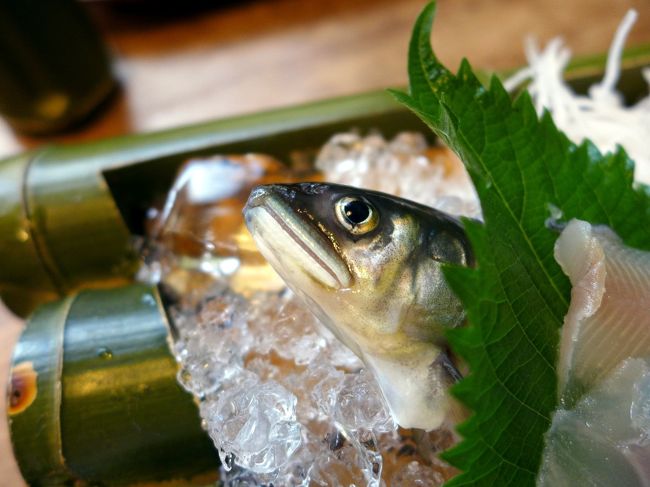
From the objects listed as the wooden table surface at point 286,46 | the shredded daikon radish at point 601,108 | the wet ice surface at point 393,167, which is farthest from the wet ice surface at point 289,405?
the wooden table surface at point 286,46

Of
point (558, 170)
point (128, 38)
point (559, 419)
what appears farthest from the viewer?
point (128, 38)

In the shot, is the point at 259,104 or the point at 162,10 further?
the point at 162,10

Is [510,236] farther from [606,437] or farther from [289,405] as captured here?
[289,405]

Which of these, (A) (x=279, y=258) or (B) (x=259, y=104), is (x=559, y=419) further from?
(B) (x=259, y=104)

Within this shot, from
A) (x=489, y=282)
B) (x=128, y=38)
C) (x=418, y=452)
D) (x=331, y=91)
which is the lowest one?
(x=418, y=452)

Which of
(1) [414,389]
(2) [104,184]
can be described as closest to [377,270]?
(1) [414,389]

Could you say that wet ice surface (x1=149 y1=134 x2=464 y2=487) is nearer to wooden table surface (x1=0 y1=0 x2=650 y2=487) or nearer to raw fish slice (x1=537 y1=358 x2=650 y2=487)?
raw fish slice (x1=537 y1=358 x2=650 y2=487)

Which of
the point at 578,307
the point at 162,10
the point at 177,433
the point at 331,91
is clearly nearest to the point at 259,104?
the point at 331,91
